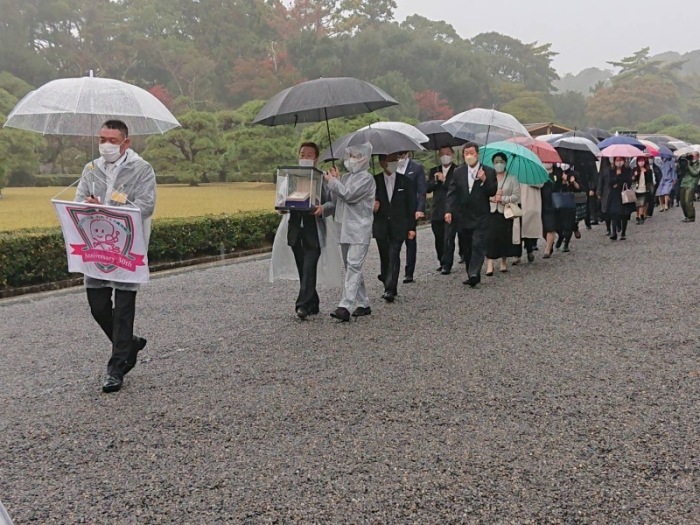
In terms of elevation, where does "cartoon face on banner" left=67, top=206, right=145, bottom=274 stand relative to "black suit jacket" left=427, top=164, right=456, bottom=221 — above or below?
below

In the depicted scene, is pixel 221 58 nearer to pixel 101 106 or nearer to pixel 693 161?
pixel 693 161

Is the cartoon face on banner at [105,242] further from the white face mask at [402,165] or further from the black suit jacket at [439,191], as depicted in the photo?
the black suit jacket at [439,191]

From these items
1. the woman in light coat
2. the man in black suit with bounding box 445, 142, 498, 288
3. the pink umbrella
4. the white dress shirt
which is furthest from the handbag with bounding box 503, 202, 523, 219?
the pink umbrella

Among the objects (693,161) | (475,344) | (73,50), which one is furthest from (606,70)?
(475,344)

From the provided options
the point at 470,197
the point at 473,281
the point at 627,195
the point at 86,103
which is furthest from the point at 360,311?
the point at 627,195

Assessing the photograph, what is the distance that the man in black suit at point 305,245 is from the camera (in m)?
5.53

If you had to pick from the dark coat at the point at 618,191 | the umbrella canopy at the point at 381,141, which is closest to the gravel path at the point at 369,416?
the umbrella canopy at the point at 381,141

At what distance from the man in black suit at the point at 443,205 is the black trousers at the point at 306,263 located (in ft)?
8.12

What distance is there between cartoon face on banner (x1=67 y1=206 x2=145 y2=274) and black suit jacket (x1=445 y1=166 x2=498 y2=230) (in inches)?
159

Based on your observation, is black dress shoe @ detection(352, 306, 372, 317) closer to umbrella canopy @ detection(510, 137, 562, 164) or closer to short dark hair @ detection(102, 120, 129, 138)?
short dark hair @ detection(102, 120, 129, 138)

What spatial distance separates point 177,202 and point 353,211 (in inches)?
488

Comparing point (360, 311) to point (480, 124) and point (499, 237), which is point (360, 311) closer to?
point (499, 237)

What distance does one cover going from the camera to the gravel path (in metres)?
2.58

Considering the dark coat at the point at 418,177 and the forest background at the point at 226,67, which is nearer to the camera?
the dark coat at the point at 418,177
